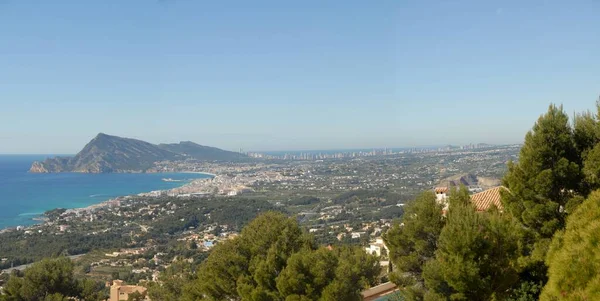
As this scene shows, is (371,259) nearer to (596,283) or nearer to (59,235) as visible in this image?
(596,283)

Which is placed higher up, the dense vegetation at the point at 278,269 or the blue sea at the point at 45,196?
the dense vegetation at the point at 278,269

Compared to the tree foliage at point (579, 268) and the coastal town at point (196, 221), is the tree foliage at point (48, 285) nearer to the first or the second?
the coastal town at point (196, 221)

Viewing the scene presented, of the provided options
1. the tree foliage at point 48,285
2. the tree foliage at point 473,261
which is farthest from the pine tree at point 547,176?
the tree foliage at point 48,285

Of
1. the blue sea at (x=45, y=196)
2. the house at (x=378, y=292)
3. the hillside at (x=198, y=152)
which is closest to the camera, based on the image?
the house at (x=378, y=292)

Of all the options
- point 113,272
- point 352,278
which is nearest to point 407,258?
point 352,278

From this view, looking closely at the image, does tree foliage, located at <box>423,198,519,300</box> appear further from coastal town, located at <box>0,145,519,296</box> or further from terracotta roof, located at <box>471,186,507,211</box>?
coastal town, located at <box>0,145,519,296</box>

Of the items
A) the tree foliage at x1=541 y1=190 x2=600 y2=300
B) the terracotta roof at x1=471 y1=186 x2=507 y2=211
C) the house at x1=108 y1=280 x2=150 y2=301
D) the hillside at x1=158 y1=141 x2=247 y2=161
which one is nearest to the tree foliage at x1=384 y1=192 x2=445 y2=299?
the tree foliage at x1=541 y1=190 x2=600 y2=300

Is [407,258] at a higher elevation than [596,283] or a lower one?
lower
